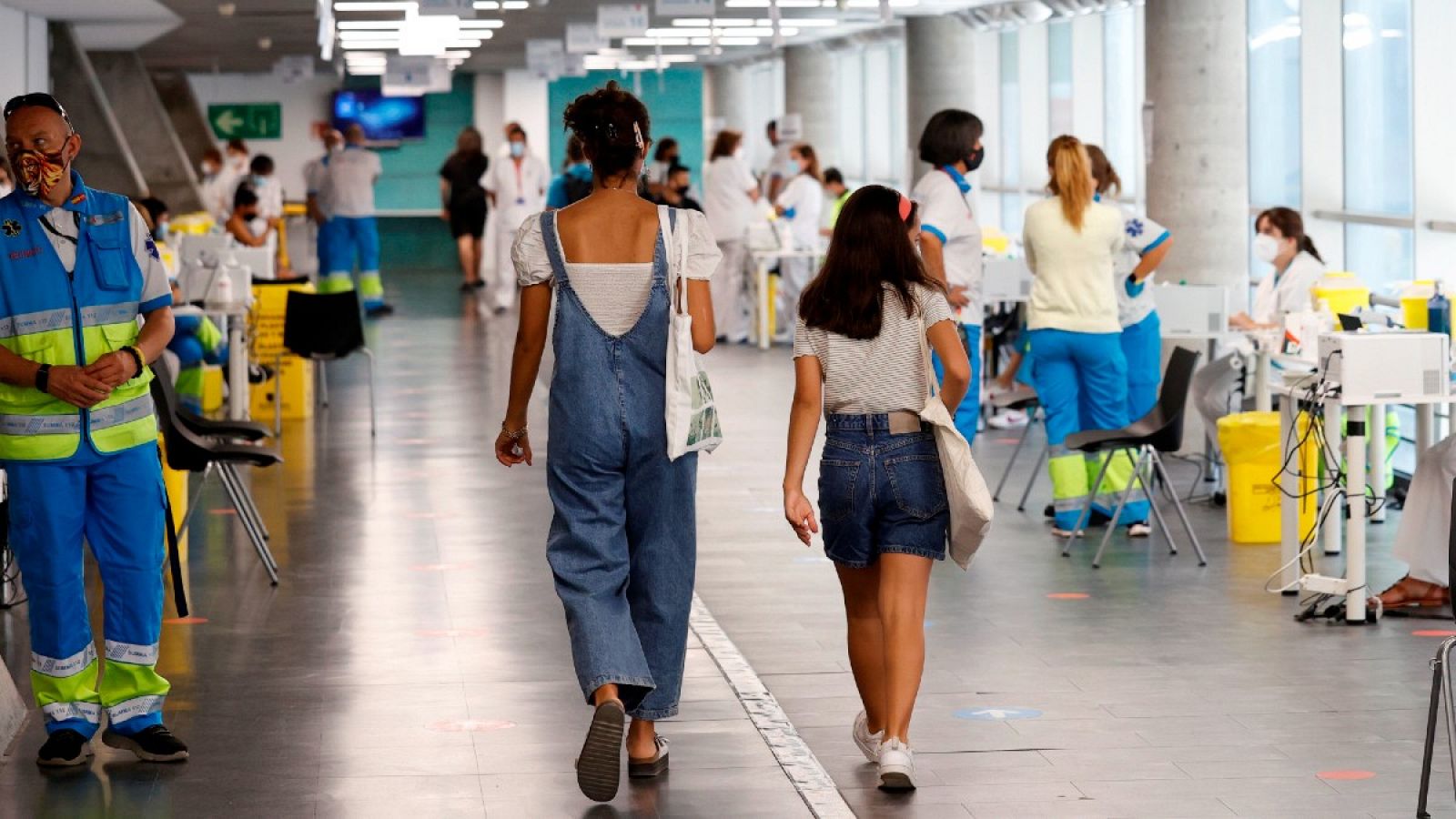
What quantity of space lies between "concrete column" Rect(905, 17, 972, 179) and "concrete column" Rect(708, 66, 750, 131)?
552 inches

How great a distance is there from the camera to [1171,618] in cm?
686

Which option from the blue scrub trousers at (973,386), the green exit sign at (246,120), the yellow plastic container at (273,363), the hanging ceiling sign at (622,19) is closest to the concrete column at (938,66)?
the hanging ceiling sign at (622,19)

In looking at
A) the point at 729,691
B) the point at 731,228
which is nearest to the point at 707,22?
the point at 731,228

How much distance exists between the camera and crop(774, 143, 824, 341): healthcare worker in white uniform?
57.4 feet

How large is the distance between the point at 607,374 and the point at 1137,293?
190 inches

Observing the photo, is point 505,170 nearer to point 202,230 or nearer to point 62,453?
point 202,230

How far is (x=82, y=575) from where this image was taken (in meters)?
4.98

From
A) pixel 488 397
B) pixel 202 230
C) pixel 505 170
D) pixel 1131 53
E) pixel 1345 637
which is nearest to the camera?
pixel 1345 637

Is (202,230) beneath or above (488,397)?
above

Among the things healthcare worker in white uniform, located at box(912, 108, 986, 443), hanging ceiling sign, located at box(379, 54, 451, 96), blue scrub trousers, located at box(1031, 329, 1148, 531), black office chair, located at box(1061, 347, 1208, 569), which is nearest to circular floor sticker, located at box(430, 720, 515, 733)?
black office chair, located at box(1061, 347, 1208, 569)

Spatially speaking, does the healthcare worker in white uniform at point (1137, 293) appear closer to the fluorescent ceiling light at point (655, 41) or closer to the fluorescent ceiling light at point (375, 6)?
the fluorescent ceiling light at point (375, 6)

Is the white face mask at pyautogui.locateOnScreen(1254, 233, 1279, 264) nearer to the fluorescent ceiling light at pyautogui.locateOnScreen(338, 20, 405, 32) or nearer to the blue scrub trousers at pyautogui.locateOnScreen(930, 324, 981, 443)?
the blue scrub trousers at pyautogui.locateOnScreen(930, 324, 981, 443)

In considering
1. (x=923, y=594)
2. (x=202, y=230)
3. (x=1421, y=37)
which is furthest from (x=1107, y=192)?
(x=202, y=230)

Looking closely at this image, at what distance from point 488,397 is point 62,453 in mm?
8658
